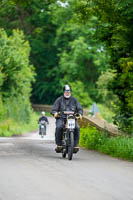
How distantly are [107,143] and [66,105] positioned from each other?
6.99ft

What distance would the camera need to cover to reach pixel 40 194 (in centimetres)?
807

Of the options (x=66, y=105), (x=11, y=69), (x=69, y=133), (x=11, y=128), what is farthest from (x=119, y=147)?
(x=11, y=69)

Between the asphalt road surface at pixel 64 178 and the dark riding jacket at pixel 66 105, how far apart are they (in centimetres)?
123

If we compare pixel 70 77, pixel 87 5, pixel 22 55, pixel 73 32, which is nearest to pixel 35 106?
pixel 70 77

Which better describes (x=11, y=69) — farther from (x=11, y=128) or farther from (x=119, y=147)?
(x=119, y=147)

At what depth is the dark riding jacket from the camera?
46.0 ft

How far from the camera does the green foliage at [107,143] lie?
14000mm

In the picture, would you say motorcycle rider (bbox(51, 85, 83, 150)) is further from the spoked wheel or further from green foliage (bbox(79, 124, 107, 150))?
green foliage (bbox(79, 124, 107, 150))

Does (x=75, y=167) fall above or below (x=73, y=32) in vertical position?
below

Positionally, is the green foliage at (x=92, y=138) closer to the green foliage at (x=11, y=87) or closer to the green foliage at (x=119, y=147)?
the green foliage at (x=119, y=147)

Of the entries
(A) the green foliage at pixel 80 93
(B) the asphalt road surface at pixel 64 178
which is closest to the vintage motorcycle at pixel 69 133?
(B) the asphalt road surface at pixel 64 178

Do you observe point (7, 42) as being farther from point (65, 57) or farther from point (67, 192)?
point (67, 192)

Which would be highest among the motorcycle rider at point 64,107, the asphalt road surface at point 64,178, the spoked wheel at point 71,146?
the motorcycle rider at point 64,107

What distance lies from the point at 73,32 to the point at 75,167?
56669 mm
